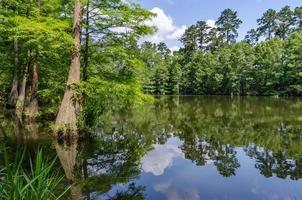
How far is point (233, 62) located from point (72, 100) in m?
53.4

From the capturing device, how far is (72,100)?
13625mm

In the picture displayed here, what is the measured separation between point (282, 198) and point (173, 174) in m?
3.09

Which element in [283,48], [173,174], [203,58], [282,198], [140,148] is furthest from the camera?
[203,58]

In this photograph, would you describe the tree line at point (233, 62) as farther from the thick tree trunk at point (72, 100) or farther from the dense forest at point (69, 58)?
the thick tree trunk at point (72, 100)

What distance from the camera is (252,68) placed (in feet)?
197

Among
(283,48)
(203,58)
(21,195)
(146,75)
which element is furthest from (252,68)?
(21,195)

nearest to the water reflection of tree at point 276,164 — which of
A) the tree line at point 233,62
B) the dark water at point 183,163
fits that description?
the dark water at point 183,163

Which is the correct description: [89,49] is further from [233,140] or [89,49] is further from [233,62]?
[233,62]

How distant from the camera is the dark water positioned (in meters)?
7.85

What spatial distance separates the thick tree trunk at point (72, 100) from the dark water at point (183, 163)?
2.34 ft

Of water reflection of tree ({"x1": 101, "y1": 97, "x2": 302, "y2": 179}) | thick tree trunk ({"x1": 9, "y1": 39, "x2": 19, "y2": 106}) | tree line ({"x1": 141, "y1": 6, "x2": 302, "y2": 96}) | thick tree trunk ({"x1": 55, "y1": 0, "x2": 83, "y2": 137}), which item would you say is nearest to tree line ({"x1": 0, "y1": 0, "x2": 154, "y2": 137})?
thick tree trunk ({"x1": 55, "y1": 0, "x2": 83, "y2": 137})

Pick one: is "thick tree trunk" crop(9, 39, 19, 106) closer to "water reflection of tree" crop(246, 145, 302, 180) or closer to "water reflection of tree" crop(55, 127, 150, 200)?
"water reflection of tree" crop(55, 127, 150, 200)

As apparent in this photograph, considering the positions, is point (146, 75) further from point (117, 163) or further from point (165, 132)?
point (117, 163)

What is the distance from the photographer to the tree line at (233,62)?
55.1m
